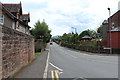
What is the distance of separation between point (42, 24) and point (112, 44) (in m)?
21.0

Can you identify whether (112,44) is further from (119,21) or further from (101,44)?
(119,21)

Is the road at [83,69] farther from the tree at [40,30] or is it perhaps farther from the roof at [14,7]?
the tree at [40,30]

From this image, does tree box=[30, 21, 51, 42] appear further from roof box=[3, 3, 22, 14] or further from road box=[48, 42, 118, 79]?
road box=[48, 42, 118, 79]

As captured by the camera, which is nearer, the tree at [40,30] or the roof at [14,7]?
the roof at [14,7]

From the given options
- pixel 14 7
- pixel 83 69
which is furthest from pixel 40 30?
pixel 83 69

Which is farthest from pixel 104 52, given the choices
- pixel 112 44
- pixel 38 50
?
pixel 38 50

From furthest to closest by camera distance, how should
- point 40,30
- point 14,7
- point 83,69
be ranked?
point 40,30 < point 14,7 < point 83,69

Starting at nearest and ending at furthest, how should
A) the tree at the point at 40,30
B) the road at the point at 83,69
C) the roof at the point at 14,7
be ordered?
1. the road at the point at 83,69
2. the roof at the point at 14,7
3. the tree at the point at 40,30

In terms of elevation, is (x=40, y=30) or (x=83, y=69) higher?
(x=40, y=30)

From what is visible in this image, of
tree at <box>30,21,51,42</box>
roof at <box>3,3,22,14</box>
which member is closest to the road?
roof at <box>3,3,22,14</box>

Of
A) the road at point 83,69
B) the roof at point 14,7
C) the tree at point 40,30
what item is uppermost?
the roof at point 14,7

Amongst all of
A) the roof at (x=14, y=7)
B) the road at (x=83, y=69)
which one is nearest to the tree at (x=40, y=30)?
the roof at (x=14, y=7)

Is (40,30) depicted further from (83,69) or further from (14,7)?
(83,69)

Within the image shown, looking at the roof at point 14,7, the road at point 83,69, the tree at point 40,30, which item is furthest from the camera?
the tree at point 40,30
